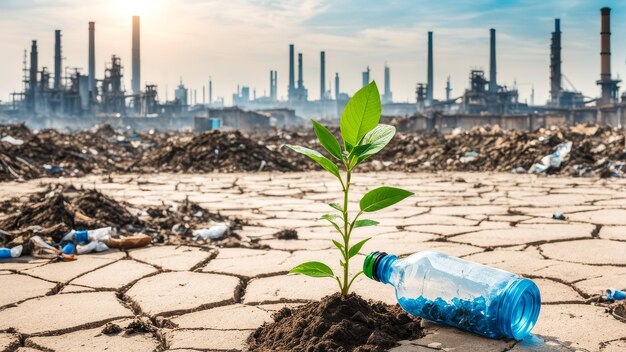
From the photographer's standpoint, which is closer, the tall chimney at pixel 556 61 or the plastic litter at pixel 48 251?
the plastic litter at pixel 48 251

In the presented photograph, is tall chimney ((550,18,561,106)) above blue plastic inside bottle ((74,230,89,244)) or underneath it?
above

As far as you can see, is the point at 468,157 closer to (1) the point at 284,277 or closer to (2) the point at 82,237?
(2) the point at 82,237

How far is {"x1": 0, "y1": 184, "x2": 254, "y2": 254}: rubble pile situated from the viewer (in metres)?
3.29

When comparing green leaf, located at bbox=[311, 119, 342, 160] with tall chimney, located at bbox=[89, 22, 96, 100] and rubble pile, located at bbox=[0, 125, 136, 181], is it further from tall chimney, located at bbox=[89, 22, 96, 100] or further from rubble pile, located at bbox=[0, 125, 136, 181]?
tall chimney, located at bbox=[89, 22, 96, 100]

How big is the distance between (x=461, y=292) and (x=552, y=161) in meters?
7.62

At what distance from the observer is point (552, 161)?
8.68m

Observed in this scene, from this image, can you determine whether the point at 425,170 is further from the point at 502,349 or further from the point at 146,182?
the point at 502,349

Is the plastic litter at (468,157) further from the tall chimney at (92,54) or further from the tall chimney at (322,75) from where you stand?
the tall chimney at (322,75)

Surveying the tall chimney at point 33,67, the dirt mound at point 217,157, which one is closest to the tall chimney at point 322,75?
the tall chimney at point 33,67

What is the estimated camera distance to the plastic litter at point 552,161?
862 centimetres

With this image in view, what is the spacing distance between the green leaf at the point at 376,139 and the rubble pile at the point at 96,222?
183 cm

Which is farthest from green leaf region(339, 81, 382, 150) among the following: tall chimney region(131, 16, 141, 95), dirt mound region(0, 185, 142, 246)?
tall chimney region(131, 16, 141, 95)

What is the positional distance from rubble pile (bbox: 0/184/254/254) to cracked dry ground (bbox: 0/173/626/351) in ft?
0.66

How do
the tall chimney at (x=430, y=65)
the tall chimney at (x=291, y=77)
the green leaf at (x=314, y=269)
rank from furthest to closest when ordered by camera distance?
the tall chimney at (x=291, y=77)
the tall chimney at (x=430, y=65)
the green leaf at (x=314, y=269)
